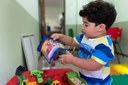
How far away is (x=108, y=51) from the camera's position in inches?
30.0

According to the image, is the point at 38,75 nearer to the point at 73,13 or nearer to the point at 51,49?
the point at 51,49

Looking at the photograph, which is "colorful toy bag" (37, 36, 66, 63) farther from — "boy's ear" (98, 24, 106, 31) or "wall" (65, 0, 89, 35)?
"wall" (65, 0, 89, 35)

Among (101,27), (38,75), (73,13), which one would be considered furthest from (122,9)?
(38,75)

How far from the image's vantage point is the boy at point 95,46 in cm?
75

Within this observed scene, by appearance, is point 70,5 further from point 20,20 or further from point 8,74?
point 8,74

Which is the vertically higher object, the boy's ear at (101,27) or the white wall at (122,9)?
the white wall at (122,9)

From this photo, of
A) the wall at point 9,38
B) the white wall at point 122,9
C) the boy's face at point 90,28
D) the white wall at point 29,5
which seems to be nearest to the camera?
the boy's face at point 90,28

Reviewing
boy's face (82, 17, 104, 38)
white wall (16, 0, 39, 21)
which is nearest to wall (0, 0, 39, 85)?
white wall (16, 0, 39, 21)

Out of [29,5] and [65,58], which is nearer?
[65,58]

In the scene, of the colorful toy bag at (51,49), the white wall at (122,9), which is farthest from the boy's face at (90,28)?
the white wall at (122,9)

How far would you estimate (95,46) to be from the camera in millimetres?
798

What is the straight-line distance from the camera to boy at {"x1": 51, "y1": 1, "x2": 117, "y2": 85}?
747 millimetres

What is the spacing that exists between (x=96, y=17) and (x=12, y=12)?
3.04 ft

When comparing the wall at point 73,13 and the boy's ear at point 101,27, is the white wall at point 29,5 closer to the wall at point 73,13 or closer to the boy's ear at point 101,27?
the wall at point 73,13
